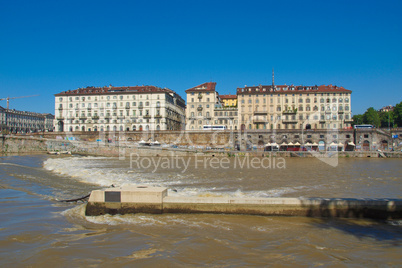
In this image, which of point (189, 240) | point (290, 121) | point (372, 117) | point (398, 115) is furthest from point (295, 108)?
point (189, 240)

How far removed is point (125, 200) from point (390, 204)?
882 centimetres

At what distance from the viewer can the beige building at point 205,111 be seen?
85.7 metres

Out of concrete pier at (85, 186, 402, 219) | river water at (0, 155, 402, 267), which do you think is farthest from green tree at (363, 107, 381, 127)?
river water at (0, 155, 402, 267)

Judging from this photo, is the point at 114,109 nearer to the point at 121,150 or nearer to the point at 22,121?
the point at 121,150

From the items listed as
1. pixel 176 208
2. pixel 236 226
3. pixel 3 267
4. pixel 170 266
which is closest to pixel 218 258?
pixel 170 266

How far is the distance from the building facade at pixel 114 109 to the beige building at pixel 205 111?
8.22 m

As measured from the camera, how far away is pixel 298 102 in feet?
272

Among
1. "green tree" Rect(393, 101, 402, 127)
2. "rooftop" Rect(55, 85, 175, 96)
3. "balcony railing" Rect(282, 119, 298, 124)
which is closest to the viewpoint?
"balcony railing" Rect(282, 119, 298, 124)

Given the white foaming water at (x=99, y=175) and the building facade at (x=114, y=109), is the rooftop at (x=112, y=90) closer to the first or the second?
the building facade at (x=114, y=109)

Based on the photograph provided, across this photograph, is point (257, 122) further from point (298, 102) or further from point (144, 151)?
point (144, 151)

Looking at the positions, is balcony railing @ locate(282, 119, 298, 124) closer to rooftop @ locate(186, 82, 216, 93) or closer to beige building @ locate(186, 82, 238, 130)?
beige building @ locate(186, 82, 238, 130)

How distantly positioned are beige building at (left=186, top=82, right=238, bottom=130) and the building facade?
822cm

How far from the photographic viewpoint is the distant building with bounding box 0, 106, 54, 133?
461ft

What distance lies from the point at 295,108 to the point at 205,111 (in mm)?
24230
